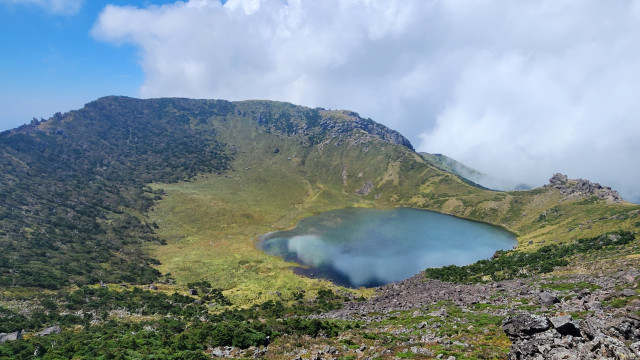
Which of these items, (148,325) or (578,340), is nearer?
(578,340)

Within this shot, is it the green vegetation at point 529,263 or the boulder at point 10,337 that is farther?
the green vegetation at point 529,263

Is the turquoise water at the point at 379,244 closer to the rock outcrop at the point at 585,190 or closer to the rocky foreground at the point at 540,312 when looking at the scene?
the rocky foreground at the point at 540,312

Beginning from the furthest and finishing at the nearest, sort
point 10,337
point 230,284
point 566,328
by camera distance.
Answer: point 230,284 < point 10,337 < point 566,328

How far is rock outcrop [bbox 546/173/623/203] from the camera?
133875 millimetres

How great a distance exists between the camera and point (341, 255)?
115 metres

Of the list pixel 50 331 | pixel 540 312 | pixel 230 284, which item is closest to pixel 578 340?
pixel 540 312

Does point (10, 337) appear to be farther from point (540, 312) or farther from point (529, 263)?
point (529, 263)

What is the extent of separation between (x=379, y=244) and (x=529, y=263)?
60611 mm

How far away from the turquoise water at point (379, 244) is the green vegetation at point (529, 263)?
64.8 ft

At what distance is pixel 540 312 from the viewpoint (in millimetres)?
35531

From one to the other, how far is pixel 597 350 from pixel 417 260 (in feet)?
302

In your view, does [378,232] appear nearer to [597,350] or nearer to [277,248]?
[277,248]

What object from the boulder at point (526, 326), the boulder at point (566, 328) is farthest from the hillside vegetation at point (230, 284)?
the boulder at point (566, 328)

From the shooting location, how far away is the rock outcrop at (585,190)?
133875mm
